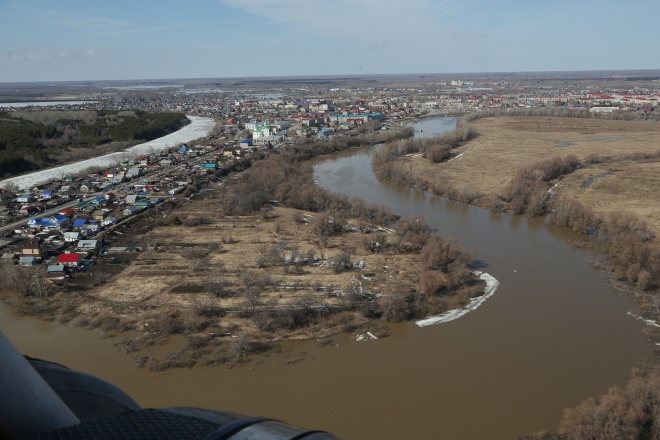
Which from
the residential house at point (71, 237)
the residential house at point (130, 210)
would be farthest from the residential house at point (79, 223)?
the residential house at point (130, 210)

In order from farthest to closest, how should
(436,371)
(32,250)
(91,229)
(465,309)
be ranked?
1. (91,229)
2. (32,250)
3. (465,309)
4. (436,371)

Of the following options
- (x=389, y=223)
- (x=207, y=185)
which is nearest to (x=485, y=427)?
(x=389, y=223)

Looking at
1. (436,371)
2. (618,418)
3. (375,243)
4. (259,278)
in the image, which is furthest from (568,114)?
(618,418)

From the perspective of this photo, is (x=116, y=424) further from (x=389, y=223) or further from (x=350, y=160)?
(x=350, y=160)

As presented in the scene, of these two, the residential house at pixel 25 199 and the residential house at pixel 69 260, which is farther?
the residential house at pixel 25 199

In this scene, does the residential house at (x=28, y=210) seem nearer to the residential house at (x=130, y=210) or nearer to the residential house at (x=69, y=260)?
the residential house at (x=130, y=210)

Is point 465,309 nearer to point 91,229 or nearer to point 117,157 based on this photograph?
point 91,229
